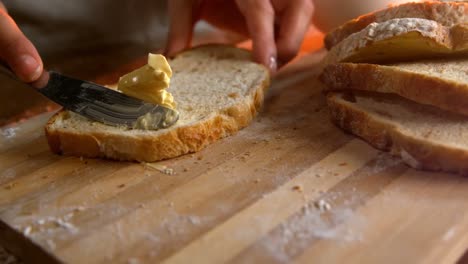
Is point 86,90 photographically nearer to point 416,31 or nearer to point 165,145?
point 165,145

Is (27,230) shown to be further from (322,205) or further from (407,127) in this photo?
(407,127)

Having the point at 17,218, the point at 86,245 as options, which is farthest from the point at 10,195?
the point at 86,245

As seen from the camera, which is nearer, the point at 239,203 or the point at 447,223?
the point at 447,223

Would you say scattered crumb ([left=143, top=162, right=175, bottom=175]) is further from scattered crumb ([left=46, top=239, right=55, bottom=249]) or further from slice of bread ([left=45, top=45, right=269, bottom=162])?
scattered crumb ([left=46, top=239, right=55, bottom=249])

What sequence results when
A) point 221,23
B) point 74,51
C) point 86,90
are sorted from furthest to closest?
point 221,23
point 74,51
point 86,90

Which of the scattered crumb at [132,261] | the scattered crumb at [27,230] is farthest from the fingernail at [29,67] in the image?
the scattered crumb at [132,261]

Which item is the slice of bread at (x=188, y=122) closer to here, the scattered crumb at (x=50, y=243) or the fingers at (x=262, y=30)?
the fingers at (x=262, y=30)

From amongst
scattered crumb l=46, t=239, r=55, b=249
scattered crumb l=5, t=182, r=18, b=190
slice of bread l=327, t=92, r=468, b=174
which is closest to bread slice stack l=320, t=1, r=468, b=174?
slice of bread l=327, t=92, r=468, b=174
